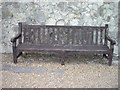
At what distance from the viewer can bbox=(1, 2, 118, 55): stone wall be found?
236 inches

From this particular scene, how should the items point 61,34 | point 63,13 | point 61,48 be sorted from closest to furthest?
point 61,48, point 61,34, point 63,13

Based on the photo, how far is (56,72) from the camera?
4875 millimetres

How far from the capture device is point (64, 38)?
584 centimetres

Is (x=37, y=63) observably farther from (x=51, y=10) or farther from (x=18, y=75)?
(x=51, y=10)

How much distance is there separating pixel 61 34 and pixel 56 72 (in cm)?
127

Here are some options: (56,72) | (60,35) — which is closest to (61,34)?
(60,35)

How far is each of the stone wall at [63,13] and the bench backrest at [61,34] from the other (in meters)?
0.28

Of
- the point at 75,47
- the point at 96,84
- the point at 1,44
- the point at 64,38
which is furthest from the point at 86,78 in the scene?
the point at 1,44

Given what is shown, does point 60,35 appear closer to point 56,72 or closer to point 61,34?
point 61,34

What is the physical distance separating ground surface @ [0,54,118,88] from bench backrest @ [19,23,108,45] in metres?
0.43

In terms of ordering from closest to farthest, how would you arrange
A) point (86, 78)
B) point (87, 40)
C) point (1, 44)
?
point (86, 78) < point (87, 40) < point (1, 44)

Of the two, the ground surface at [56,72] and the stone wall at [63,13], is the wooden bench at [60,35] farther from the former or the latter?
the ground surface at [56,72]

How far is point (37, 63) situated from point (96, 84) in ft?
5.73

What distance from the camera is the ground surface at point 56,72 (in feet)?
13.8
